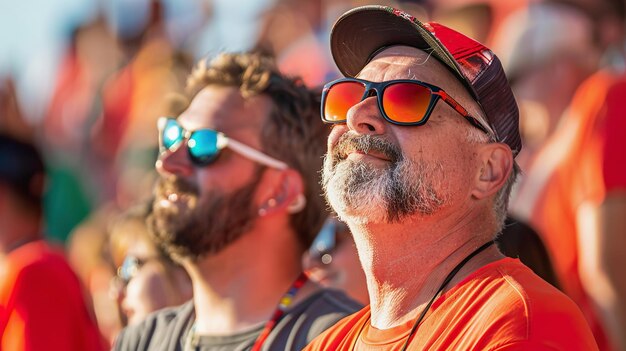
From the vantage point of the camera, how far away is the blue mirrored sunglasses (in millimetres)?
4297

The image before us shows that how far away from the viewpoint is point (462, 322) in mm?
2645

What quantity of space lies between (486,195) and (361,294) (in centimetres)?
216

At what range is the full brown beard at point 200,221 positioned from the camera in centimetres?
426

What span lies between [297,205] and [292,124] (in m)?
0.31

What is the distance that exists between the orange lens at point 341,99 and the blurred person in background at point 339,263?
5.94 feet

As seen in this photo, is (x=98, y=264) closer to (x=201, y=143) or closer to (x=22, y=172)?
(x=22, y=172)

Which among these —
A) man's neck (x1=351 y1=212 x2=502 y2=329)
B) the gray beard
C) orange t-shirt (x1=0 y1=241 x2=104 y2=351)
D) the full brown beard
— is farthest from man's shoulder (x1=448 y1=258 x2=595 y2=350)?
orange t-shirt (x1=0 y1=241 x2=104 y2=351)

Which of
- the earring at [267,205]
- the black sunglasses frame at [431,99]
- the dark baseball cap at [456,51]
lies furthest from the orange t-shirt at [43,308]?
the black sunglasses frame at [431,99]

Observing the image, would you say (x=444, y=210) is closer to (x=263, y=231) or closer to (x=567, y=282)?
(x=263, y=231)

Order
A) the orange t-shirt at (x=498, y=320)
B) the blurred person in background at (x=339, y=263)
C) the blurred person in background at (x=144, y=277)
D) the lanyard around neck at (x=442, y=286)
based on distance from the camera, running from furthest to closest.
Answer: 1. the blurred person in background at (x=144, y=277)
2. the blurred person in background at (x=339, y=263)
3. the lanyard around neck at (x=442, y=286)
4. the orange t-shirt at (x=498, y=320)

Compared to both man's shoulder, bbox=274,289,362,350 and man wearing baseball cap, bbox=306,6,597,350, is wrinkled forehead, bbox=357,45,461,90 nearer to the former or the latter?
man wearing baseball cap, bbox=306,6,597,350

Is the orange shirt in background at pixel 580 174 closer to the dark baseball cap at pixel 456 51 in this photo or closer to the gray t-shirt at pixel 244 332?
the gray t-shirt at pixel 244 332

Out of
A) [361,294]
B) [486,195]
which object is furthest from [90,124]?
[486,195]

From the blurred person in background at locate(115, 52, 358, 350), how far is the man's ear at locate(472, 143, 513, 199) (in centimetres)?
111
